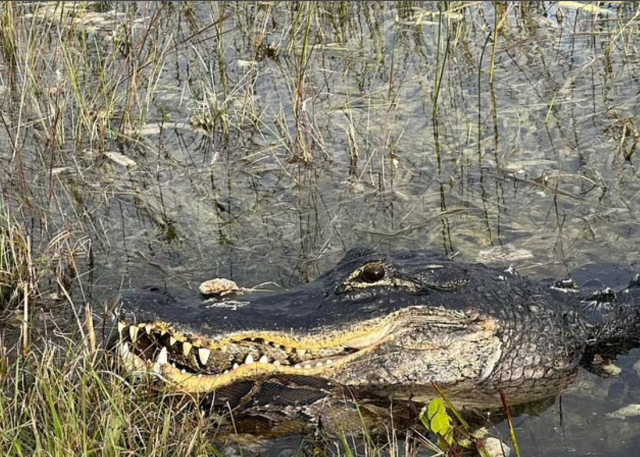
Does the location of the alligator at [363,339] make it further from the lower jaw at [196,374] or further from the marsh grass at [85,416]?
the marsh grass at [85,416]

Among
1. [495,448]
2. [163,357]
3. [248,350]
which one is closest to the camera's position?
[495,448]

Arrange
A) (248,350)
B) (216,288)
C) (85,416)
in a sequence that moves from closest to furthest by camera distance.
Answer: (85,416)
(248,350)
(216,288)

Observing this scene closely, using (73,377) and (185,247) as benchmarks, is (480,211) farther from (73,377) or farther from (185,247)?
(73,377)

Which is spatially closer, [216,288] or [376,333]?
[376,333]

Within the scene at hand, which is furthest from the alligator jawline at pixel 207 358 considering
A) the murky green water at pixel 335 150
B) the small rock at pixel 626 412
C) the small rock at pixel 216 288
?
the small rock at pixel 626 412

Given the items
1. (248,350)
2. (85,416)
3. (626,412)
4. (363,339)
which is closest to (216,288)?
(248,350)

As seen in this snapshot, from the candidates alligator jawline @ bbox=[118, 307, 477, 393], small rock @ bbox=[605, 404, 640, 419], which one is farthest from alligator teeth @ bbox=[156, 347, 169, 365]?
small rock @ bbox=[605, 404, 640, 419]

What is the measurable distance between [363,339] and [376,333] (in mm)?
68

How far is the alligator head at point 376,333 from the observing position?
4.25 m

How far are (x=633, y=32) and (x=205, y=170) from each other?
4265mm

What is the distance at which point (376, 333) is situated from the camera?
14.5 ft

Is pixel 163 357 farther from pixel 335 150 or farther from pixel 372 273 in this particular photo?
pixel 335 150

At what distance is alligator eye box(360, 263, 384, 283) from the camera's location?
4.41m

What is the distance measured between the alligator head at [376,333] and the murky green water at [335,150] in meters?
0.32
